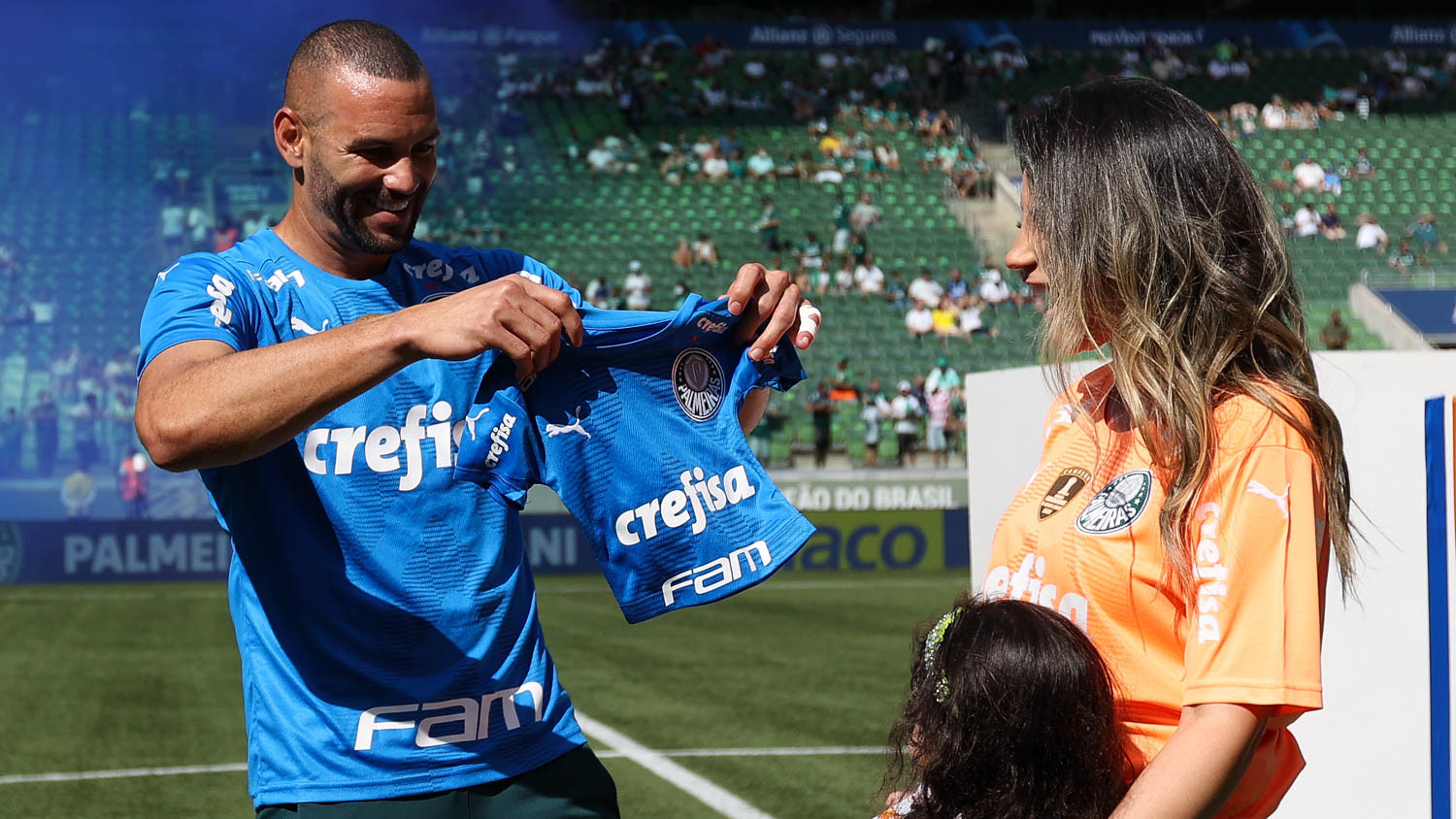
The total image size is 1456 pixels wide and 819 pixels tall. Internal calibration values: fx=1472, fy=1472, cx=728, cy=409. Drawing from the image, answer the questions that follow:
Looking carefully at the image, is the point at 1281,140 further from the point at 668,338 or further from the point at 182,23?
the point at 668,338

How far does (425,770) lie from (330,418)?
0.58 meters

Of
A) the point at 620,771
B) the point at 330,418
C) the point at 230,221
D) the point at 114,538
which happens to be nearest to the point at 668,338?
the point at 330,418

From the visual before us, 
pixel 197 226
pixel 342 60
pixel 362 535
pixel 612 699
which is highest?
pixel 197 226

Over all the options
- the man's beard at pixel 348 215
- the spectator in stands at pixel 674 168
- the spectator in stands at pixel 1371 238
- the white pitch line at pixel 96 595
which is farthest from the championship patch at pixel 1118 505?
the spectator in stands at pixel 1371 238

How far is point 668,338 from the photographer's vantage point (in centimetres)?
266

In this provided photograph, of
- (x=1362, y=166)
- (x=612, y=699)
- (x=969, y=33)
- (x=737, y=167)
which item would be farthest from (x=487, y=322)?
(x=969, y=33)

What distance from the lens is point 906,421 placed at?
64.2 feet

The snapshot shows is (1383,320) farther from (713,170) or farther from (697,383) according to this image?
(697,383)

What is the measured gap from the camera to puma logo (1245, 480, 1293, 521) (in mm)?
1612

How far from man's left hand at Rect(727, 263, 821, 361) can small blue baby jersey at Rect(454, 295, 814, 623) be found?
0.15ft

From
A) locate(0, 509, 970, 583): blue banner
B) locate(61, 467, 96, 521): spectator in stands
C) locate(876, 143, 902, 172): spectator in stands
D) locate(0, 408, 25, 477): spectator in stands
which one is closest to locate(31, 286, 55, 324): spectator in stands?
locate(0, 408, 25, 477): spectator in stands

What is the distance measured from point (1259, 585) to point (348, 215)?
1.49 metres

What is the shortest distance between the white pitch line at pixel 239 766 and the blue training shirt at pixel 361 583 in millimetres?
4667

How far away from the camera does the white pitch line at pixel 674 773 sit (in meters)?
6.26
